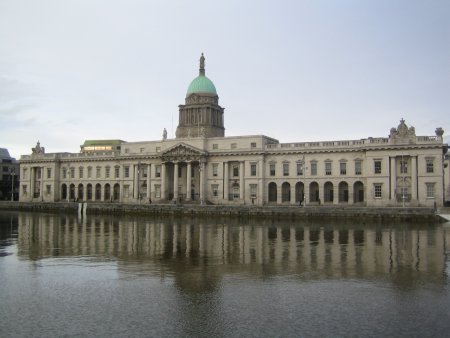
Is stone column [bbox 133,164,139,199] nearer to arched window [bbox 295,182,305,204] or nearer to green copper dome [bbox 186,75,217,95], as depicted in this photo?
green copper dome [bbox 186,75,217,95]

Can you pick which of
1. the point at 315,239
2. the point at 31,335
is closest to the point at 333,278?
the point at 31,335

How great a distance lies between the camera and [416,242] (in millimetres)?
38500

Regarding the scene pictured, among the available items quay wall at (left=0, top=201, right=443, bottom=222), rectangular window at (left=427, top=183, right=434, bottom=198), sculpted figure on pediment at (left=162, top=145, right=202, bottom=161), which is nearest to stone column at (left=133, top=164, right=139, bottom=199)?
sculpted figure on pediment at (left=162, top=145, right=202, bottom=161)

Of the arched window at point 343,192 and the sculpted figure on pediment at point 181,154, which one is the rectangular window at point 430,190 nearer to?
the arched window at point 343,192

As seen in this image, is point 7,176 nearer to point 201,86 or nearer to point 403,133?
point 201,86

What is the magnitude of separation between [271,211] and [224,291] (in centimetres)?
5340

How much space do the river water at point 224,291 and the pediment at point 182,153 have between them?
63.5 meters

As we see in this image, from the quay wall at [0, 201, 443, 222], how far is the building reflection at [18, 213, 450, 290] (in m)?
19.0

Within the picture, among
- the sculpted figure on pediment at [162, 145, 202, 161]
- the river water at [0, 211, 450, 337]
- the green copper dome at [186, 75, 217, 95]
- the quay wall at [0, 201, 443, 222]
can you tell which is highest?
the green copper dome at [186, 75, 217, 95]

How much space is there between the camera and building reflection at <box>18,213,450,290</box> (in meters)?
24.1

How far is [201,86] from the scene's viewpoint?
11831 cm

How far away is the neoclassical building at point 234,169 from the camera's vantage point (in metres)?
A: 80.8

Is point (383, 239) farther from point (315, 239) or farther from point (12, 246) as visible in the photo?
point (12, 246)

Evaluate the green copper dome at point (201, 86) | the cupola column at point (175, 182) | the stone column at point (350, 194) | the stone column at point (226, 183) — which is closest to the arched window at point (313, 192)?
the stone column at point (350, 194)
